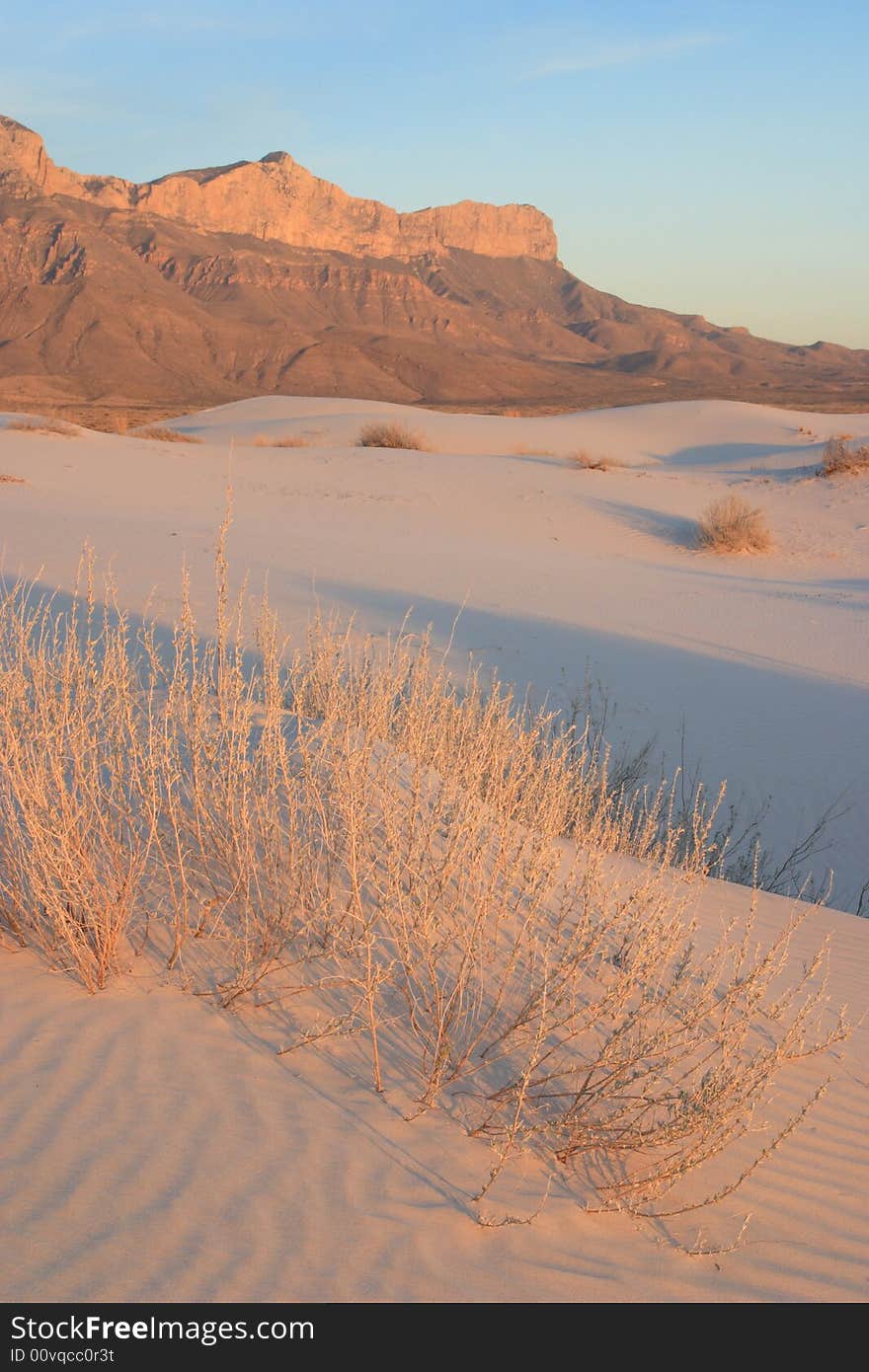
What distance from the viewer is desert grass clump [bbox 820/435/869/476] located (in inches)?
705

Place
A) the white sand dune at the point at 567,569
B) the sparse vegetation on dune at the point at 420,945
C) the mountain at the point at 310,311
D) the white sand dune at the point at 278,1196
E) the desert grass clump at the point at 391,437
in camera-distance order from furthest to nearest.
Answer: the mountain at the point at 310,311 → the desert grass clump at the point at 391,437 → the white sand dune at the point at 567,569 → the sparse vegetation on dune at the point at 420,945 → the white sand dune at the point at 278,1196

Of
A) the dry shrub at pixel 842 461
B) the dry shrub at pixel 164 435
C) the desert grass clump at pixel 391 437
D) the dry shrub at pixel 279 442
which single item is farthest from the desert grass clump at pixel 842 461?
the dry shrub at pixel 164 435

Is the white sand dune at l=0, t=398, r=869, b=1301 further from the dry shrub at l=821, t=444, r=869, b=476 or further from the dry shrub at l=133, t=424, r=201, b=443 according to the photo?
the dry shrub at l=133, t=424, r=201, b=443

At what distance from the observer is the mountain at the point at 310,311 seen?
72375 mm

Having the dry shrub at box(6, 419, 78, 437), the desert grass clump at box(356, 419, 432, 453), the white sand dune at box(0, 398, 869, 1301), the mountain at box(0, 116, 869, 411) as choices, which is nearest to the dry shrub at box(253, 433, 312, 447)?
the desert grass clump at box(356, 419, 432, 453)

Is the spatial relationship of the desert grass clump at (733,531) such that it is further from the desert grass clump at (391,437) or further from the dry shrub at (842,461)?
the desert grass clump at (391,437)

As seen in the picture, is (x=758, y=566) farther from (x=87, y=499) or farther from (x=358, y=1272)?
(x=358, y=1272)

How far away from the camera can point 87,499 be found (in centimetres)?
1397

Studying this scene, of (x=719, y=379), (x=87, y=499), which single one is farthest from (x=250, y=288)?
(x=87, y=499)

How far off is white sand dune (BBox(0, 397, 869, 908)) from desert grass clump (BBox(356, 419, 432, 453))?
314cm

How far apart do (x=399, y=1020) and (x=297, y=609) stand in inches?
246

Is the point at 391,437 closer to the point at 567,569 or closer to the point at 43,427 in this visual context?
the point at 43,427

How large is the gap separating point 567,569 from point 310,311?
3657 inches

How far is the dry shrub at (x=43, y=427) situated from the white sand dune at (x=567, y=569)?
2.24 feet
